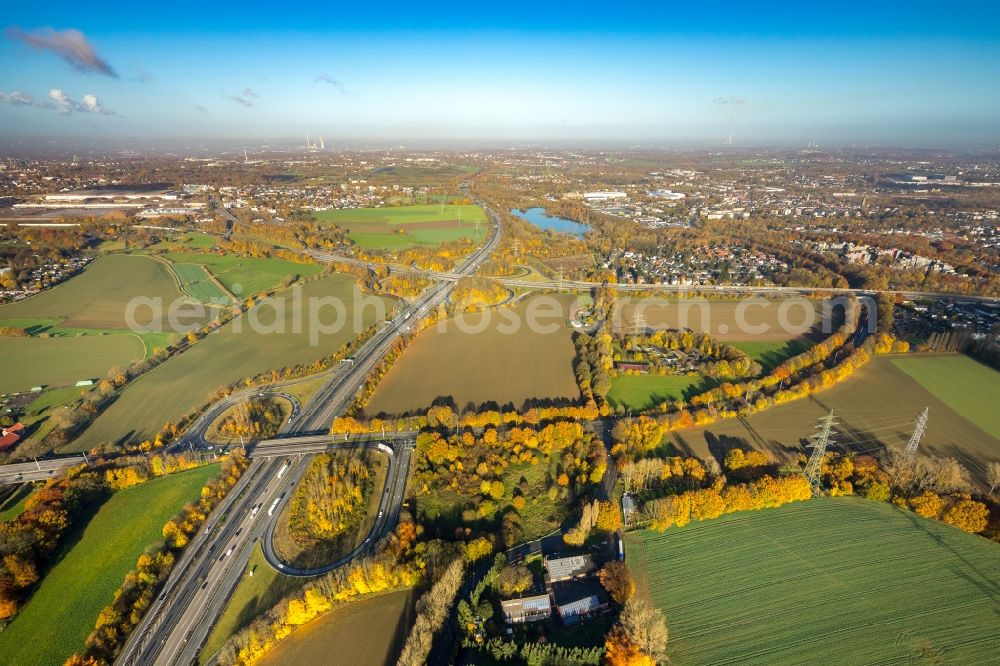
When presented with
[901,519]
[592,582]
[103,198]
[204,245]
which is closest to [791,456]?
[901,519]

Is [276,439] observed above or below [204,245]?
below

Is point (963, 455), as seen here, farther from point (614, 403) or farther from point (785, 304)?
point (785, 304)

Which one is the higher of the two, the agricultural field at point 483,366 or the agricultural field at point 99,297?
the agricultural field at point 99,297

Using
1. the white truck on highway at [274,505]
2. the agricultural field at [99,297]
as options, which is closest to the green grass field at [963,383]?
the white truck on highway at [274,505]

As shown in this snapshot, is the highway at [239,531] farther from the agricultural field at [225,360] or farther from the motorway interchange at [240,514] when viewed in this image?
the agricultural field at [225,360]

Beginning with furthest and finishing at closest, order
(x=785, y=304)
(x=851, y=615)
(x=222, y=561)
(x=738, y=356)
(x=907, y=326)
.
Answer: (x=785, y=304), (x=907, y=326), (x=738, y=356), (x=222, y=561), (x=851, y=615)

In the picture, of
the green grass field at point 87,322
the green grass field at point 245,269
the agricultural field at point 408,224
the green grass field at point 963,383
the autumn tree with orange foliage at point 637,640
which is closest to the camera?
the autumn tree with orange foliage at point 637,640

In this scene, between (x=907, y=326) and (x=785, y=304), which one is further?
(x=785, y=304)
